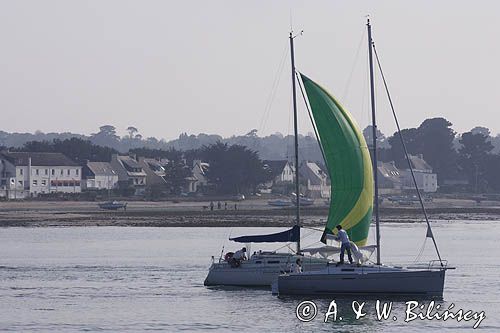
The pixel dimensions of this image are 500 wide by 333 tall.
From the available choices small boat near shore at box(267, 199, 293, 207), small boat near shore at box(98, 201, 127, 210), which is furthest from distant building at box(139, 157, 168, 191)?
small boat near shore at box(98, 201, 127, 210)

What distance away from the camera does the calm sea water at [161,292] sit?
145 feet

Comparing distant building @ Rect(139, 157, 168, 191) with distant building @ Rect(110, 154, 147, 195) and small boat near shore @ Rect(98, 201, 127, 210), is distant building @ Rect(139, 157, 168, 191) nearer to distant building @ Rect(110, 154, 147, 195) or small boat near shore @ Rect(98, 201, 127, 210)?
distant building @ Rect(110, 154, 147, 195)

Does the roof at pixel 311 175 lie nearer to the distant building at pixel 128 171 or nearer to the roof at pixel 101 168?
the distant building at pixel 128 171

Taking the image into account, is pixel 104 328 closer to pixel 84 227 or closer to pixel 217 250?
pixel 217 250

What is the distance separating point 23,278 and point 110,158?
13241cm

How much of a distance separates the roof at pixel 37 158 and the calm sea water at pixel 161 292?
7662 centimetres

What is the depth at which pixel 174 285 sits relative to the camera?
56750 millimetres

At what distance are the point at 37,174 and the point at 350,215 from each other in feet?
403

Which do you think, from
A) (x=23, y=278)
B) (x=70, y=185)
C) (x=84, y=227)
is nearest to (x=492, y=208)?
(x=70, y=185)

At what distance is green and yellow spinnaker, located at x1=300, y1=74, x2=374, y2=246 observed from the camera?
171ft

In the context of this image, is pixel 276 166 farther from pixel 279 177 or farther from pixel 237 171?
pixel 237 171

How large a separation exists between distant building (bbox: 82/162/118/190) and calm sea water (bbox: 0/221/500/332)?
87661 millimetres

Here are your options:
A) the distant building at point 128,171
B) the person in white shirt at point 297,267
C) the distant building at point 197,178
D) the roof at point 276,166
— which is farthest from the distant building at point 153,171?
the person in white shirt at point 297,267

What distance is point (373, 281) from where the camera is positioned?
48719 mm
